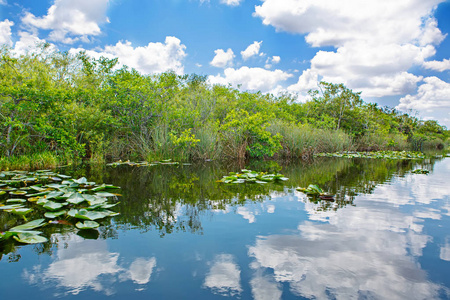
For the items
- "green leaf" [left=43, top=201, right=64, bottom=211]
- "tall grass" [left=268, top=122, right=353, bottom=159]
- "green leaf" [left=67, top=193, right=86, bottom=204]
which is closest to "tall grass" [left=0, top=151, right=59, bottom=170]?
"green leaf" [left=67, top=193, right=86, bottom=204]

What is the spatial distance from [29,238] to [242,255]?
199 centimetres

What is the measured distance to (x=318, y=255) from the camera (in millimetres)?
2438

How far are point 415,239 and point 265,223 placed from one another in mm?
1597

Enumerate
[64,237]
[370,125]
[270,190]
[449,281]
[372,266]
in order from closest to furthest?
[449,281], [372,266], [64,237], [270,190], [370,125]

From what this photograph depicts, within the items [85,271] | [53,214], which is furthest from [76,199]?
[85,271]

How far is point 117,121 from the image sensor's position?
10.7m

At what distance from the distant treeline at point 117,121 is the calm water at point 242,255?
513 centimetres

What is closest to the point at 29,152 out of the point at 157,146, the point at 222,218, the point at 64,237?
the point at 157,146

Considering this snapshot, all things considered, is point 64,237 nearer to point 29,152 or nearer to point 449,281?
point 449,281

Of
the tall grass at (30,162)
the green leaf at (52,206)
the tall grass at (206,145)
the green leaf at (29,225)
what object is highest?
the tall grass at (206,145)

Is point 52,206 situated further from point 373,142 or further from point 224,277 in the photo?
point 373,142

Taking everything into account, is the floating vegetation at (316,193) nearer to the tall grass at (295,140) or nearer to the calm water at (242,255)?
the calm water at (242,255)

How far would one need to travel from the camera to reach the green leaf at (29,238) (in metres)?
2.51

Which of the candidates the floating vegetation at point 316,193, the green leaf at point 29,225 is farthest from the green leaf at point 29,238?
the floating vegetation at point 316,193
